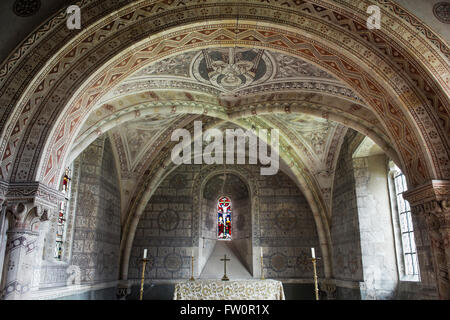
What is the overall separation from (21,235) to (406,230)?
977 cm

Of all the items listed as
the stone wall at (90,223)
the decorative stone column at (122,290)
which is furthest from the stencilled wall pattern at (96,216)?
the decorative stone column at (122,290)

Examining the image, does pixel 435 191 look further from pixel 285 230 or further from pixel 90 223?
pixel 285 230

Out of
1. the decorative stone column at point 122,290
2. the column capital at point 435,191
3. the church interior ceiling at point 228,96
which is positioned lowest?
the decorative stone column at point 122,290

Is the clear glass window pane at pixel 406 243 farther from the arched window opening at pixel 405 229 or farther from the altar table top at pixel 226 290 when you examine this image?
the altar table top at pixel 226 290

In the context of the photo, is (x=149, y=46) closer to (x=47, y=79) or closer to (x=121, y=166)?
(x=47, y=79)

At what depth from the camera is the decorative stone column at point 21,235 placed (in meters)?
5.27

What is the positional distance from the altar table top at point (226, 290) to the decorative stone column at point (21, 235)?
164 inches

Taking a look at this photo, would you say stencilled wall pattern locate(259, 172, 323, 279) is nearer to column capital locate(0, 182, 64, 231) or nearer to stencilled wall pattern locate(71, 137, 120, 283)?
stencilled wall pattern locate(71, 137, 120, 283)

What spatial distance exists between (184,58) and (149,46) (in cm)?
185

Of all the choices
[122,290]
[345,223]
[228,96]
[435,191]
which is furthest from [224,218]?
[435,191]

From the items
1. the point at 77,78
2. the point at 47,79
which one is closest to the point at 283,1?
the point at 77,78

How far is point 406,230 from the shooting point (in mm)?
10219

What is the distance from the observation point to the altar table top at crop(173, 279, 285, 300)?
8.80m
